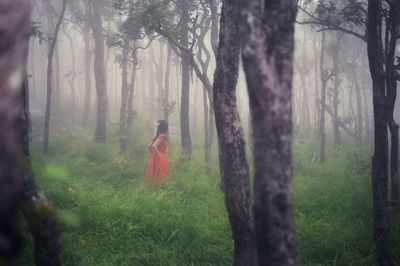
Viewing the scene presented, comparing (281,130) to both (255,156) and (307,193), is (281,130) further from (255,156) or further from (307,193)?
(307,193)

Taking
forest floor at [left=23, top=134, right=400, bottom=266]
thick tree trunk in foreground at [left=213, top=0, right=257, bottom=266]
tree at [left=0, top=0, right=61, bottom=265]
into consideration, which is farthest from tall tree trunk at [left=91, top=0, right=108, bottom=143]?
tree at [left=0, top=0, right=61, bottom=265]

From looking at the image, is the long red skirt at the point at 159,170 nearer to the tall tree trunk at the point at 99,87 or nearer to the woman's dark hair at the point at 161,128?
the woman's dark hair at the point at 161,128

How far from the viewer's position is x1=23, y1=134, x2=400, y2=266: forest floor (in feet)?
19.1

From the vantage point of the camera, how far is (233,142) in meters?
4.76

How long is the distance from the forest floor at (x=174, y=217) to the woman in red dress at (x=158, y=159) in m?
0.33

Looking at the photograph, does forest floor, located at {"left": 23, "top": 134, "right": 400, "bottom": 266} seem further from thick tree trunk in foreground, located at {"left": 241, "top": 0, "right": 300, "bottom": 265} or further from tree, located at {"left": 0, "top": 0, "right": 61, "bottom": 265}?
thick tree trunk in foreground, located at {"left": 241, "top": 0, "right": 300, "bottom": 265}

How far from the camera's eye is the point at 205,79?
9.30 meters

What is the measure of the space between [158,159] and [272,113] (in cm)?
Answer: 867

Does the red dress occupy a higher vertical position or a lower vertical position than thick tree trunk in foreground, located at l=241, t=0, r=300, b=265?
lower

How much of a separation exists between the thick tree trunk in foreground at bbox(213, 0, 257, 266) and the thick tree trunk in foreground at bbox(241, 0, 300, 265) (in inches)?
79.3

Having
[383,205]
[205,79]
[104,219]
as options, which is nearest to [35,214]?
[104,219]

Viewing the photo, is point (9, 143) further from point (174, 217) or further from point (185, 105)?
point (185, 105)

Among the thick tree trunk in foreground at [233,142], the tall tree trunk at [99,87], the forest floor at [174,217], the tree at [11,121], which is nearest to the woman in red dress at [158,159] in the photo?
the forest floor at [174,217]

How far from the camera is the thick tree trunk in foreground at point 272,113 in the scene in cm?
252
